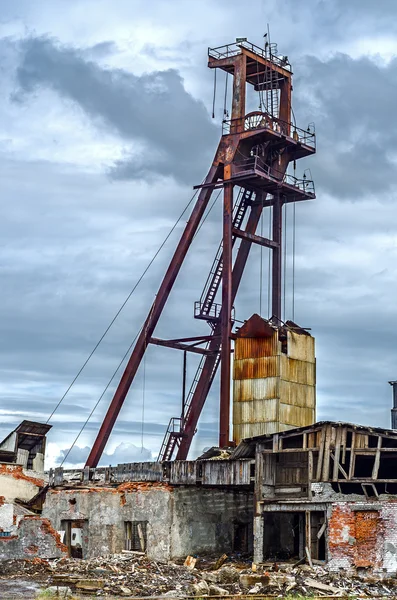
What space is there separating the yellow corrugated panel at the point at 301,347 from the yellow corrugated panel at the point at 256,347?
2.22 feet

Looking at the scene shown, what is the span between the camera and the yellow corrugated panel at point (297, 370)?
3931 cm

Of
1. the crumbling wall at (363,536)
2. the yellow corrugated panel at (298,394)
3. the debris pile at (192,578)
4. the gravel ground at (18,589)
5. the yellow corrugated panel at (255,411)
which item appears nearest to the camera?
the gravel ground at (18,589)

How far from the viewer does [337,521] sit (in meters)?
30.8

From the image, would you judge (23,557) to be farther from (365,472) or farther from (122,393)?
(365,472)

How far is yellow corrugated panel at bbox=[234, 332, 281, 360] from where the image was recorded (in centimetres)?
3934

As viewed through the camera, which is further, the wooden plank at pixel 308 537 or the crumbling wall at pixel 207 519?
the crumbling wall at pixel 207 519

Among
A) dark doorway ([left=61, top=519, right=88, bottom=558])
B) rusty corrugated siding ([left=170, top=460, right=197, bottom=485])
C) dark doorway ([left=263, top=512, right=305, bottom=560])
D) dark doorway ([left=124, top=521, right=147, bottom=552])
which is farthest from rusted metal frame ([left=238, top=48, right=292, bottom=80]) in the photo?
dark doorway ([left=61, top=519, right=88, bottom=558])

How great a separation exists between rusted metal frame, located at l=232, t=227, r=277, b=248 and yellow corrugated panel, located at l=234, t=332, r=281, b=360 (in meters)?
4.15

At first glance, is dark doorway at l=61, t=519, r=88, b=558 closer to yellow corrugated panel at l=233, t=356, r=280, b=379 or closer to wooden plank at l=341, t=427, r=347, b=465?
yellow corrugated panel at l=233, t=356, r=280, b=379

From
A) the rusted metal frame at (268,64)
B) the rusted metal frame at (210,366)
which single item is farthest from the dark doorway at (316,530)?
the rusted metal frame at (268,64)

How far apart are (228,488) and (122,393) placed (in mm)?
6738

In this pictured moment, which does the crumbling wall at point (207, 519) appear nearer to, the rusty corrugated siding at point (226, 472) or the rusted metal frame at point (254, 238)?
the rusty corrugated siding at point (226, 472)

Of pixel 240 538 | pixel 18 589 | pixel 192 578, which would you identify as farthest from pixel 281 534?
pixel 18 589

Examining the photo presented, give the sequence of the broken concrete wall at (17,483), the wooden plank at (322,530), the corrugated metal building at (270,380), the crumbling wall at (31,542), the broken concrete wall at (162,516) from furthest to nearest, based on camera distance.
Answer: the broken concrete wall at (17,483) → the corrugated metal building at (270,380) → the broken concrete wall at (162,516) → the crumbling wall at (31,542) → the wooden plank at (322,530)
